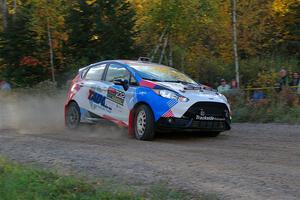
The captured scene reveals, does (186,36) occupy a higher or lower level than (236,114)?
higher

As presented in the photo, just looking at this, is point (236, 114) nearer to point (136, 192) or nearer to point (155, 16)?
point (155, 16)

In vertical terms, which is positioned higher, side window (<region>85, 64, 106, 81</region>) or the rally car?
side window (<region>85, 64, 106, 81</region>)

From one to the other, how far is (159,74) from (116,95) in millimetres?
1046

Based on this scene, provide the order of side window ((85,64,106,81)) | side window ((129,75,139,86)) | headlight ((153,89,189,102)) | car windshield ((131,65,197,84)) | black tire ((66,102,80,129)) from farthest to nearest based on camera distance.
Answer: black tire ((66,102,80,129)), side window ((85,64,106,81)), car windshield ((131,65,197,84)), side window ((129,75,139,86)), headlight ((153,89,189,102))

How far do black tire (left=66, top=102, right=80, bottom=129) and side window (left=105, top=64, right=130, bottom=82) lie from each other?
55.4 inches

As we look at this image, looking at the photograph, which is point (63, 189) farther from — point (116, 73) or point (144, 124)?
point (116, 73)

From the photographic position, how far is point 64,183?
6.70 m

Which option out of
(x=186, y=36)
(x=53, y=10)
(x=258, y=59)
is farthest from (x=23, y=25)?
(x=258, y=59)

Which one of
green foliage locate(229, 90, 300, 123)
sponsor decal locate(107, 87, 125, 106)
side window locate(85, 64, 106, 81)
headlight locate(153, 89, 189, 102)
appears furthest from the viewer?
green foliage locate(229, 90, 300, 123)

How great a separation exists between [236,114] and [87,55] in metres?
12.1

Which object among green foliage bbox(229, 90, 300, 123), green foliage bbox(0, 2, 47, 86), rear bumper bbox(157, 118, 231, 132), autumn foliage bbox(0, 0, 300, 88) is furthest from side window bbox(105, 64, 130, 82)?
green foliage bbox(0, 2, 47, 86)

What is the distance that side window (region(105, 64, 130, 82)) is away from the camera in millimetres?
11977

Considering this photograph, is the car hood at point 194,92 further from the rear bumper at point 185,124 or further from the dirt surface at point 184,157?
the dirt surface at point 184,157

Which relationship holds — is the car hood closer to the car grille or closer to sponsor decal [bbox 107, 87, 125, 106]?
the car grille
